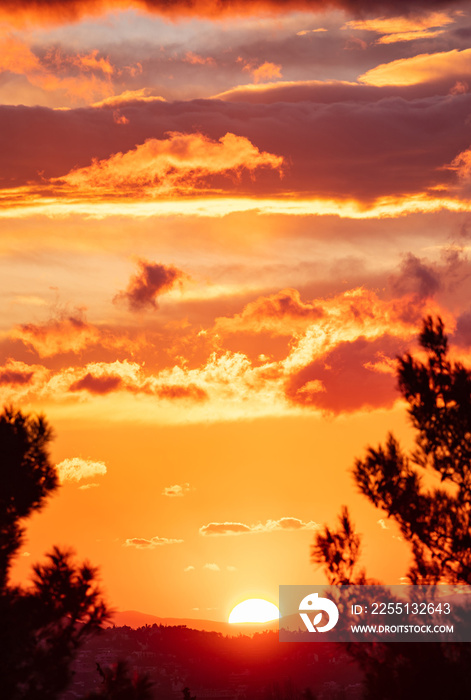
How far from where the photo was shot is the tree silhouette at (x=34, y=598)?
1864 cm

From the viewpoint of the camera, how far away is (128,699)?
2077cm

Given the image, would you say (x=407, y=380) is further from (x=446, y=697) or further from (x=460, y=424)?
(x=446, y=697)

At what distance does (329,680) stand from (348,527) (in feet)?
327

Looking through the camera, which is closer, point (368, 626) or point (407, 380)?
point (368, 626)

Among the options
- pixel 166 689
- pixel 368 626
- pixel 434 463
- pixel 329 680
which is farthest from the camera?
pixel 166 689

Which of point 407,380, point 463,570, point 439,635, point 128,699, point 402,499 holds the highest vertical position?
point 407,380

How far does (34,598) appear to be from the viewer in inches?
763

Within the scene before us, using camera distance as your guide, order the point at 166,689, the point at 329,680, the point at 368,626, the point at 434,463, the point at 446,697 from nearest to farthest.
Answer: the point at 446,697 → the point at 368,626 → the point at 434,463 → the point at 329,680 → the point at 166,689

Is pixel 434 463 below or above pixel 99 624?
above

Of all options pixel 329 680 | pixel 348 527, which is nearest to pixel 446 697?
pixel 348 527

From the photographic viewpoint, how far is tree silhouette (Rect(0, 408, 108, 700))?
18641 mm

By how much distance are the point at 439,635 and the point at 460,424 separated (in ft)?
16.7

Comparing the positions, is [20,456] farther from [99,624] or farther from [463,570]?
[463,570]

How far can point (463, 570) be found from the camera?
20.6 meters
